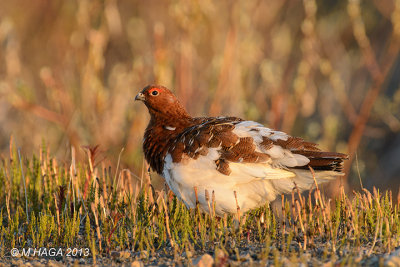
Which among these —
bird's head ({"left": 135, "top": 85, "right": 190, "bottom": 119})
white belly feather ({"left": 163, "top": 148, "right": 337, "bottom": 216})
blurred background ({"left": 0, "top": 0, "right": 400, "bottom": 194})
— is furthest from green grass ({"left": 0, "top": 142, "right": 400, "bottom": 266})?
blurred background ({"left": 0, "top": 0, "right": 400, "bottom": 194})

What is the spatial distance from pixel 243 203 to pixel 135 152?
382 cm

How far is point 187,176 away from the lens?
4.17 meters

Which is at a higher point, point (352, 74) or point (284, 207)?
point (352, 74)

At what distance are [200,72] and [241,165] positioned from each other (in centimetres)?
523

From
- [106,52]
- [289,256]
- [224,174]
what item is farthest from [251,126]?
[106,52]

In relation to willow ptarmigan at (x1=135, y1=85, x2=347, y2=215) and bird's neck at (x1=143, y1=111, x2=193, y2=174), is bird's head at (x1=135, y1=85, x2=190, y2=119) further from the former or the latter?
willow ptarmigan at (x1=135, y1=85, x2=347, y2=215)

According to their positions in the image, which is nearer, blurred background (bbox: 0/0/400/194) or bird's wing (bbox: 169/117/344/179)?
bird's wing (bbox: 169/117/344/179)

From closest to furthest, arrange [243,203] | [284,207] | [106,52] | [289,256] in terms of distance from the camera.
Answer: [289,256] → [284,207] → [243,203] → [106,52]

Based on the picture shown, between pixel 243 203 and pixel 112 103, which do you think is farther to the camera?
pixel 112 103

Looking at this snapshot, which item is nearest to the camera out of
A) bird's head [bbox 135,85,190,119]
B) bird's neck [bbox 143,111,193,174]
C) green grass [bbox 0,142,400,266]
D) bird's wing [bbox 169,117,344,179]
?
green grass [bbox 0,142,400,266]

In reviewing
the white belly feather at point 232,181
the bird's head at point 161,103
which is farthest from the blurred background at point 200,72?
the white belly feather at point 232,181

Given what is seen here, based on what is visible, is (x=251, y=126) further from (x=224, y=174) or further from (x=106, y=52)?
(x=106, y=52)

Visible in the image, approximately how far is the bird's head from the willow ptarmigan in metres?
0.60

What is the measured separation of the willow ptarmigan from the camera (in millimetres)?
4117
